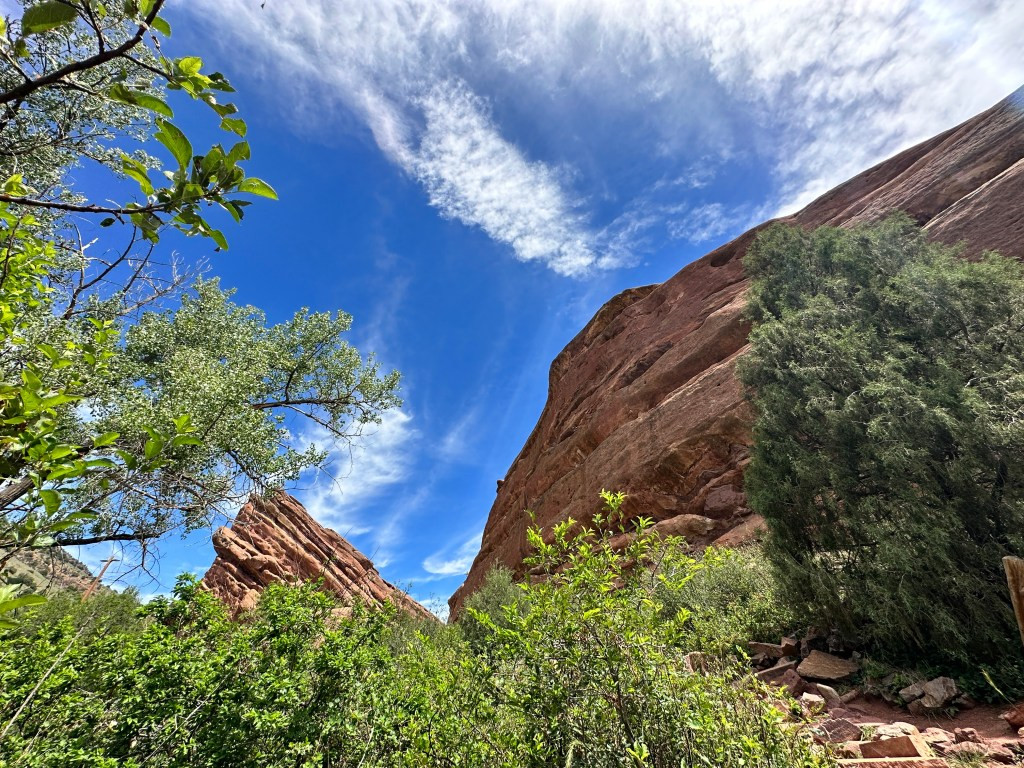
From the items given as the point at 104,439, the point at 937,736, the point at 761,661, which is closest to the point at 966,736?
the point at 937,736

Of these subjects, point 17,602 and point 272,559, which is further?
point 272,559

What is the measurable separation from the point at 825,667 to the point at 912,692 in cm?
104

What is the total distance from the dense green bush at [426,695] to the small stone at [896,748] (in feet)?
5.56

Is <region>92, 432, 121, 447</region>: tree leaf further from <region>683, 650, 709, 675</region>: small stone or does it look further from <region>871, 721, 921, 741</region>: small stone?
<region>871, 721, 921, 741</region>: small stone

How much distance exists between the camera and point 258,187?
1470 mm

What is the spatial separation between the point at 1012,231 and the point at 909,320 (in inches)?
380

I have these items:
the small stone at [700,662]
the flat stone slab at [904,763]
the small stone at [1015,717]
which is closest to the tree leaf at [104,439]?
the small stone at [700,662]

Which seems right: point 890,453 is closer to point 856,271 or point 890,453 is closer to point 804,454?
point 804,454

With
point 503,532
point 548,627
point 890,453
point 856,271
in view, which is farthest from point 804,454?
point 503,532

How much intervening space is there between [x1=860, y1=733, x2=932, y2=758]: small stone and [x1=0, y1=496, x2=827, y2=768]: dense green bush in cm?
169

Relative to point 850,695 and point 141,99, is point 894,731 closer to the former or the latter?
point 850,695

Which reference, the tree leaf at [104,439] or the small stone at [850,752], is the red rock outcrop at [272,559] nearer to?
the small stone at [850,752]

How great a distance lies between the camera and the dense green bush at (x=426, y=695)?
8.30 feet

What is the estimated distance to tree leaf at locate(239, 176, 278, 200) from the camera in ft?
4.73
